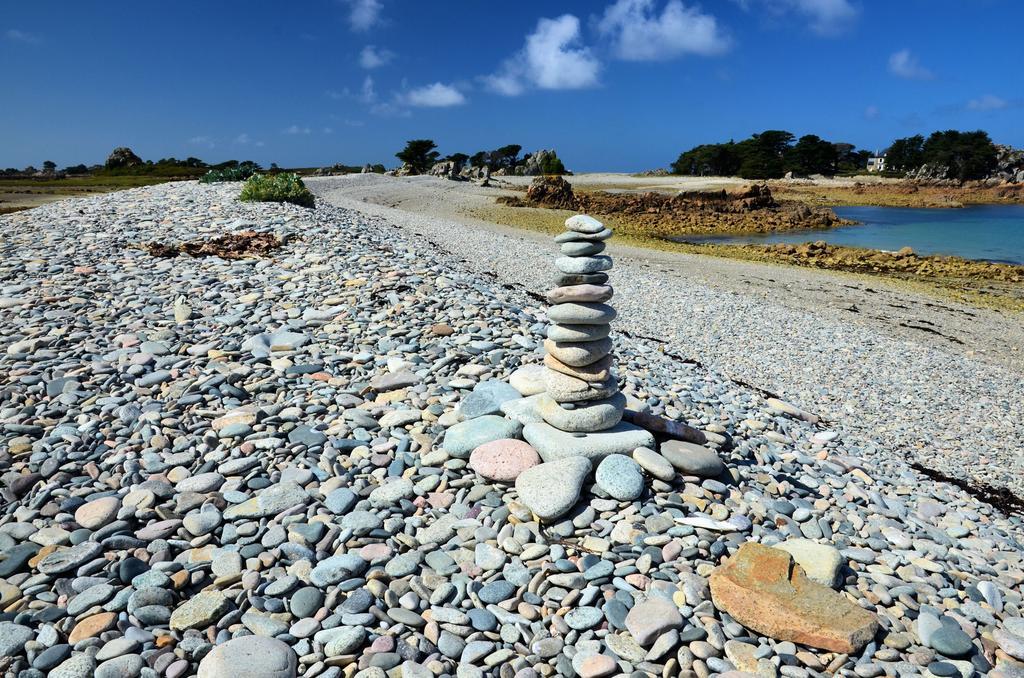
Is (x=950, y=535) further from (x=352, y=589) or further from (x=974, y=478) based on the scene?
(x=352, y=589)

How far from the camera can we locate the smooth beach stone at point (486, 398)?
18.3ft

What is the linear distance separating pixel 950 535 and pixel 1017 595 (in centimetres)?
103

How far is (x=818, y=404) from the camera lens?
9.05m

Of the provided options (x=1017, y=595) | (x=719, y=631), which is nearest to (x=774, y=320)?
(x=1017, y=595)

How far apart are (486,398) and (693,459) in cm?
200

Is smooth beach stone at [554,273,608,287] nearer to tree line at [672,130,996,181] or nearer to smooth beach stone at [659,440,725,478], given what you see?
smooth beach stone at [659,440,725,478]

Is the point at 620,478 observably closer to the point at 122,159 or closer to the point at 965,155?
the point at 122,159

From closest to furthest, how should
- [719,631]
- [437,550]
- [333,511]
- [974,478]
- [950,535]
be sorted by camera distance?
[719,631] < [437,550] < [333,511] < [950,535] < [974,478]

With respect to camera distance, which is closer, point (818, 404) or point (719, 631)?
point (719, 631)

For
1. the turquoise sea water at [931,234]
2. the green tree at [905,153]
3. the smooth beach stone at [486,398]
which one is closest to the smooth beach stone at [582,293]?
the smooth beach stone at [486,398]

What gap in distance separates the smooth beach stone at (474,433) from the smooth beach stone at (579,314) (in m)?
1.05

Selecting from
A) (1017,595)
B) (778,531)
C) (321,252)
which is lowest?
(1017,595)

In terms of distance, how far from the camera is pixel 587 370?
16.6 ft

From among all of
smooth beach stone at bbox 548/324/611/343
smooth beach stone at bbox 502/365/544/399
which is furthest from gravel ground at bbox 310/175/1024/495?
smooth beach stone at bbox 548/324/611/343
